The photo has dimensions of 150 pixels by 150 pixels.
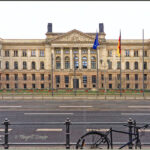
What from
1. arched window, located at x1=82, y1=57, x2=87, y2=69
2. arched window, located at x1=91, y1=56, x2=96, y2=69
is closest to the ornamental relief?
arched window, located at x1=82, y1=57, x2=87, y2=69

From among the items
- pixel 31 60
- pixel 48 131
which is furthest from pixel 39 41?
pixel 48 131

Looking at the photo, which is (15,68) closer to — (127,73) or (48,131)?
(127,73)

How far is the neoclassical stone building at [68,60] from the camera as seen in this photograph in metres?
64.8

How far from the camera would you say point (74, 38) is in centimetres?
6469

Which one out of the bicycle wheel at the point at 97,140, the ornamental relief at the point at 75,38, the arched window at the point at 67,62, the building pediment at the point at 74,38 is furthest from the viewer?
the arched window at the point at 67,62

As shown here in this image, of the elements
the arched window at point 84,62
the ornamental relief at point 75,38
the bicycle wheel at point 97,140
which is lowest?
the bicycle wheel at point 97,140

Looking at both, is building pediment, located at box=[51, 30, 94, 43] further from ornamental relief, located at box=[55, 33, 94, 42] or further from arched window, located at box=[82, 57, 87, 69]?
arched window, located at box=[82, 57, 87, 69]

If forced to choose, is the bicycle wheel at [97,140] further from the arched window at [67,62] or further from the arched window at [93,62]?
the arched window at [93,62]

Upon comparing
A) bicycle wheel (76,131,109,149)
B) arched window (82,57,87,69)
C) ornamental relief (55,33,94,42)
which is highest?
ornamental relief (55,33,94,42)

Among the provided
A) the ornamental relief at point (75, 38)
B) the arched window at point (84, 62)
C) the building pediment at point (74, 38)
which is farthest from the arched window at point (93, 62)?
the ornamental relief at point (75, 38)

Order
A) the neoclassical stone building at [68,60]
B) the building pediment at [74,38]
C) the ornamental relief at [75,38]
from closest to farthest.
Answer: the building pediment at [74,38] < the ornamental relief at [75,38] < the neoclassical stone building at [68,60]

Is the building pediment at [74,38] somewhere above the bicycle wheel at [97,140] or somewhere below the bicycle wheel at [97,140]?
above

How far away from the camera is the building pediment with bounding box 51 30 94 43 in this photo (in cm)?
6431

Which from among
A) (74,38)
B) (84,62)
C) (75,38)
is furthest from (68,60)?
(75,38)
